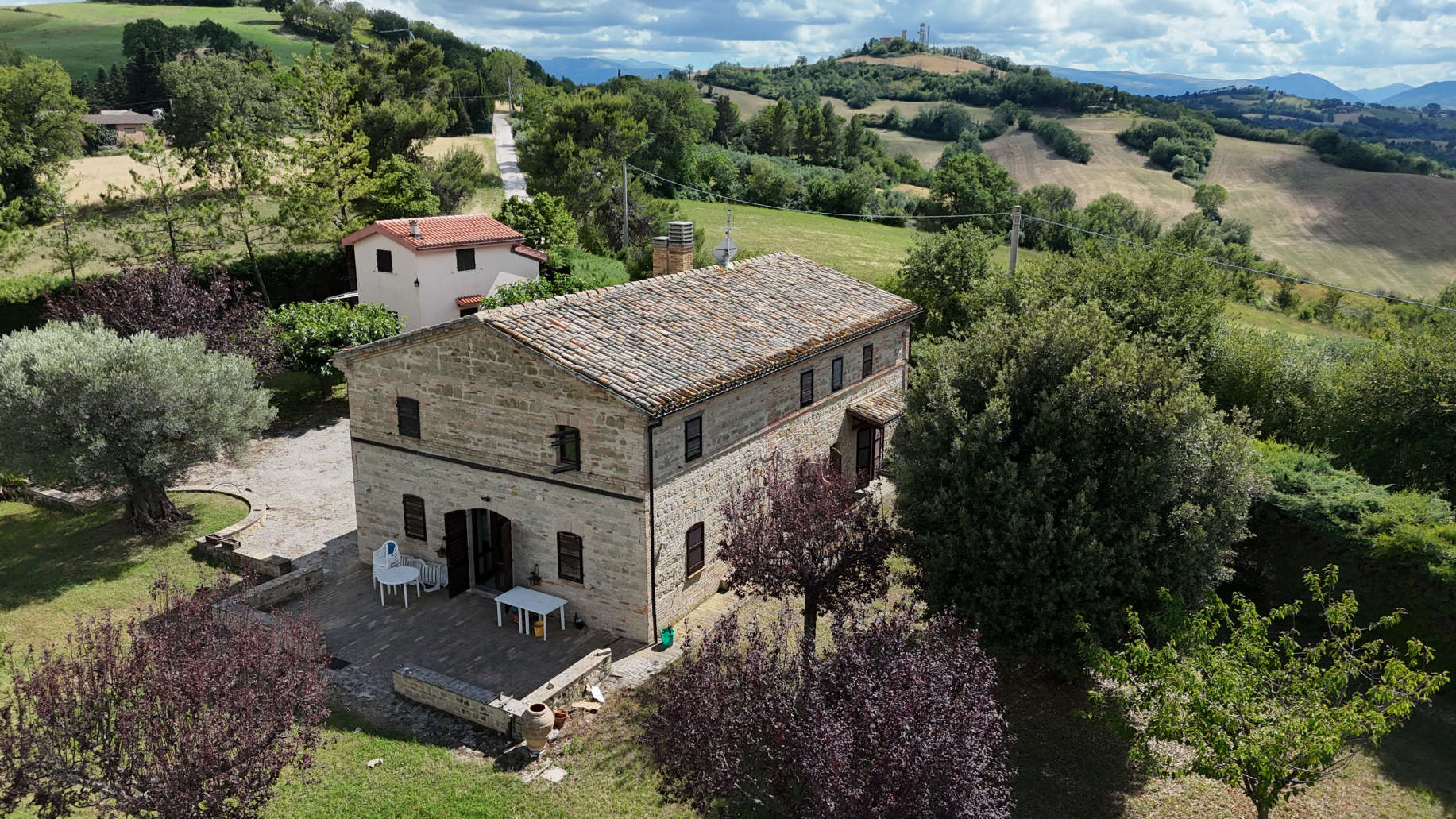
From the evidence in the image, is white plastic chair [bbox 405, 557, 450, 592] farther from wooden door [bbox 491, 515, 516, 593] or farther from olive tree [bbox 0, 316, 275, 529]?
olive tree [bbox 0, 316, 275, 529]

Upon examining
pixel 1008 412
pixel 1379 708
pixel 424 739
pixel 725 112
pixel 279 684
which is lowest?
pixel 424 739

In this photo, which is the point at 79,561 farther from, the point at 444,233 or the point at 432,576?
the point at 444,233

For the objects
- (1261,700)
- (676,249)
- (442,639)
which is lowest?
(442,639)

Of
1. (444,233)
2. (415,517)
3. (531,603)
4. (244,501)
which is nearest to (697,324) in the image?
(531,603)

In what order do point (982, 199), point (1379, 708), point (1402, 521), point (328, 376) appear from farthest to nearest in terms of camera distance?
point (982, 199)
point (328, 376)
point (1402, 521)
point (1379, 708)

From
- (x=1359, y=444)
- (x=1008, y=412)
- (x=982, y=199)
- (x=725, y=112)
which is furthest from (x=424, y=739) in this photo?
(x=725, y=112)

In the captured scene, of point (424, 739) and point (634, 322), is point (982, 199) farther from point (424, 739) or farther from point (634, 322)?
point (424, 739)

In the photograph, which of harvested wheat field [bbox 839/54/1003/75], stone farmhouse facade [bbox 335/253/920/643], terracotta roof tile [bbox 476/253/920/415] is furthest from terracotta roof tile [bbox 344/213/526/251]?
harvested wheat field [bbox 839/54/1003/75]
